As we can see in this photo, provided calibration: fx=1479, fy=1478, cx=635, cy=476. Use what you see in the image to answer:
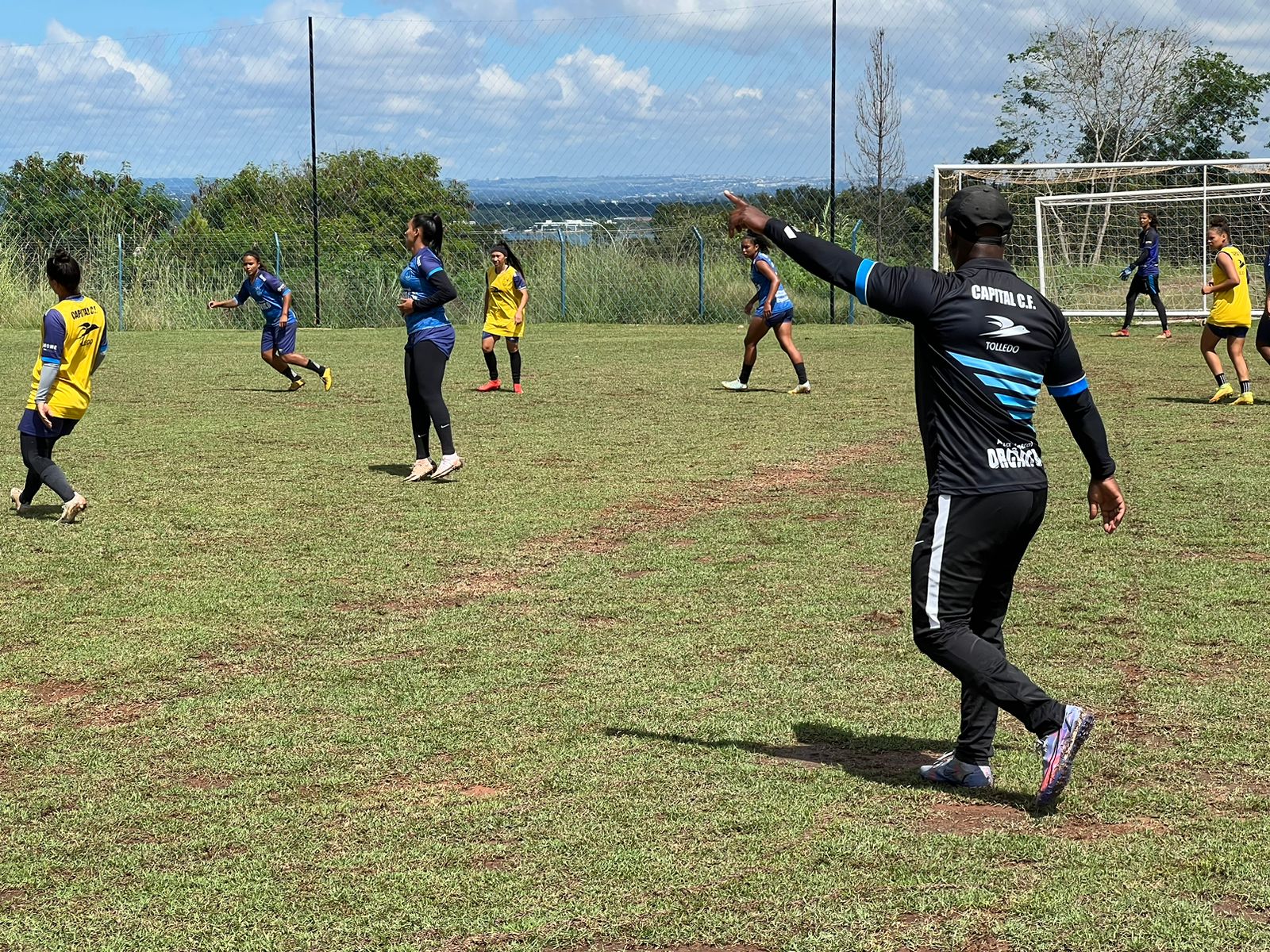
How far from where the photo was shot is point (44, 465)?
31.4 feet

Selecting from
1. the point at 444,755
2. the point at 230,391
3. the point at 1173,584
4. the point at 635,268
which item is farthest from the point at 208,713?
the point at 635,268

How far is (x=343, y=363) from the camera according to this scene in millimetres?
21812

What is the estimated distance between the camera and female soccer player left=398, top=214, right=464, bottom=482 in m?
10.9

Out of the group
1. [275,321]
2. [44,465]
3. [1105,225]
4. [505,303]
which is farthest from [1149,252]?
[44,465]

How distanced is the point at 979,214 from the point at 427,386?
6.87 meters

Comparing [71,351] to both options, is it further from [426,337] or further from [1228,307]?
[1228,307]

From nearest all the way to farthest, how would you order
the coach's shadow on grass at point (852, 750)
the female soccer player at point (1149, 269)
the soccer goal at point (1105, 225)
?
the coach's shadow on grass at point (852, 750) < the female soccer player at point (1149, 269) < the soccer goal at point (1105, 225)

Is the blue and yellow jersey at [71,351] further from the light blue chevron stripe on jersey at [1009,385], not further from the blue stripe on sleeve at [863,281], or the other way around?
the light blue chevron stripe on jersey at [1009,385]

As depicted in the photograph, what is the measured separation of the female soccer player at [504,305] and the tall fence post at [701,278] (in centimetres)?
1345

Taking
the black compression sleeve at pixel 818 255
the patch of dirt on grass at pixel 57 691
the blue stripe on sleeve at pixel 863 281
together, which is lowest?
the patch of dirt on grass at pixel 57 691

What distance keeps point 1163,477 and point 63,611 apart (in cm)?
774

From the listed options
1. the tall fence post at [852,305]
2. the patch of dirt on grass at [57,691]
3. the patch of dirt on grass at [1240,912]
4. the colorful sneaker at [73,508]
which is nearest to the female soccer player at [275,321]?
the colorful sneaker at [73,508]

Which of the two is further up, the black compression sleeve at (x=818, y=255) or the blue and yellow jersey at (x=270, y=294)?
the blue and yellow jersey at (x=270, y=294)

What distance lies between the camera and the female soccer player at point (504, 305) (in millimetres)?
17734
